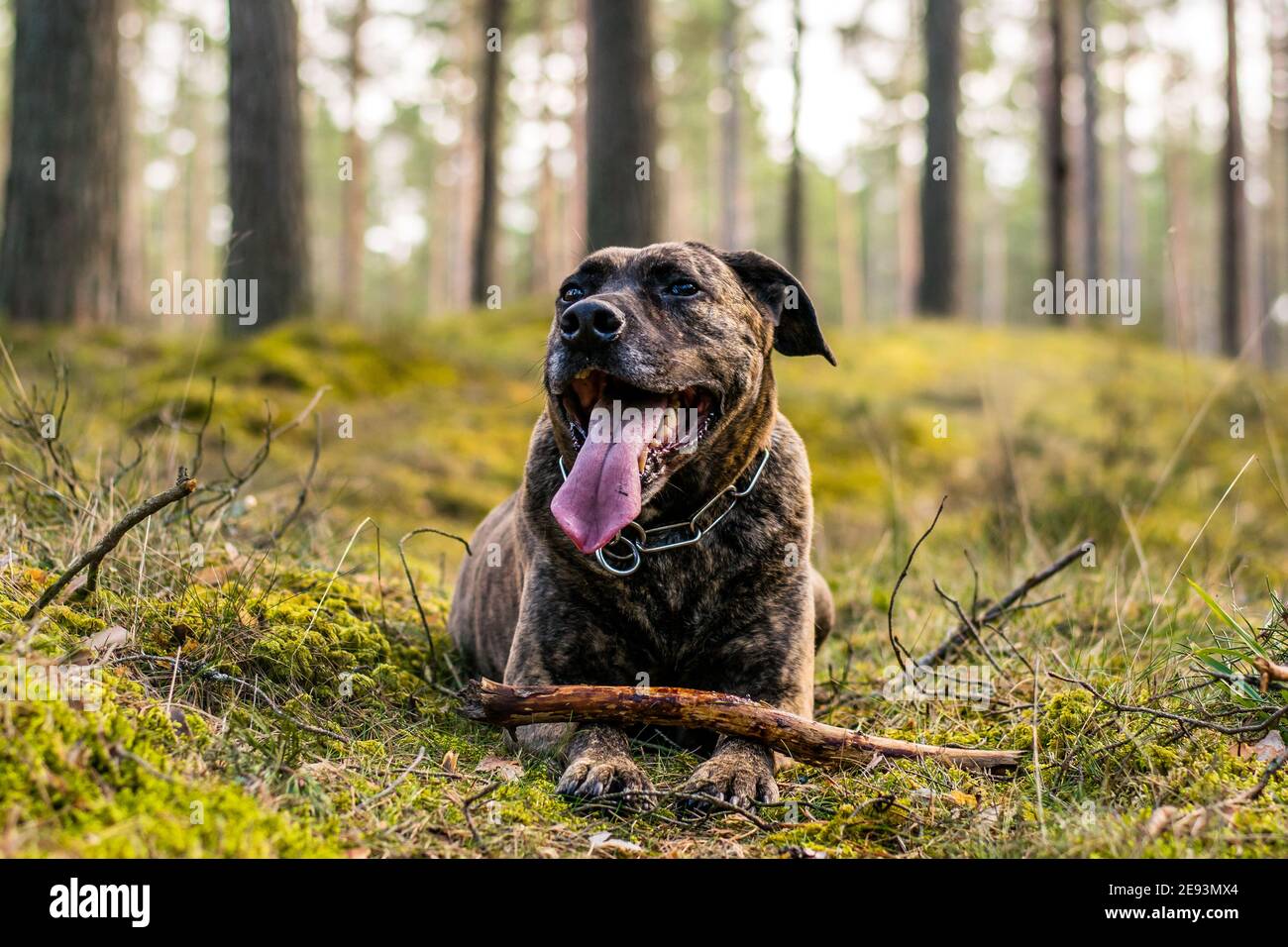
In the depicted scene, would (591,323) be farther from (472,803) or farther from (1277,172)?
(1277,172)

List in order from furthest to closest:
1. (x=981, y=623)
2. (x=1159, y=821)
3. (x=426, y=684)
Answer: (x=981, y=623), (x=426, y=684), (x=1159, y=821)

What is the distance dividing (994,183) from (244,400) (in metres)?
57.0

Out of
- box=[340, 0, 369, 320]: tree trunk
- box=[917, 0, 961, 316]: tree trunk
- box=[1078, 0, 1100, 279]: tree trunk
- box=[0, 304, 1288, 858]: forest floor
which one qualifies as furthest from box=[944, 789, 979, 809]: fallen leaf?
box=[1078, 0, 1100, 279]: tree trunk

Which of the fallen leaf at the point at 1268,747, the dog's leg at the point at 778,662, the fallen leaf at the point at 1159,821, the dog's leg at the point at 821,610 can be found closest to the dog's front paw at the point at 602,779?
the dog's leg at the point at 778,662

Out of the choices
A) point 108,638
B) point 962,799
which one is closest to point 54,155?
point 108,638

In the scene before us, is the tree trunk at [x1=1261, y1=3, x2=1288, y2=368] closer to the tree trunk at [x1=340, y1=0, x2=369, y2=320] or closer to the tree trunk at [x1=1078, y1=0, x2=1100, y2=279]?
the tree trunk at [x1=1078, y1=0, x2=1100, y2=279]

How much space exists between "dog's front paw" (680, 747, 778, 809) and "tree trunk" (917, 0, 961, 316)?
15.5 meters

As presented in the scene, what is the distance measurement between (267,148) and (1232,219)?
62.8ft

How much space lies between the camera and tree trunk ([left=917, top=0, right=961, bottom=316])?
57.5ft

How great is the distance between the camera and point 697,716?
11.3 feet

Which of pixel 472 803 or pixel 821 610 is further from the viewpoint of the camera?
pixel 821 610

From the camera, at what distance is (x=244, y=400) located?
26.4 feet

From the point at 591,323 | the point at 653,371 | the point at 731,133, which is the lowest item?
the point at 653,371
